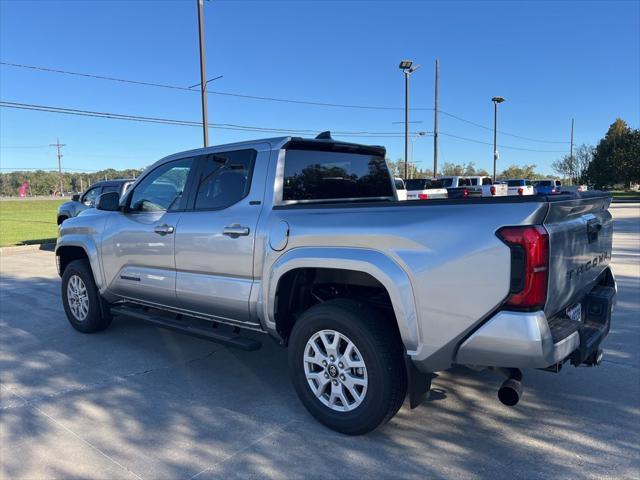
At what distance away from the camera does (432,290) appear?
106 inches

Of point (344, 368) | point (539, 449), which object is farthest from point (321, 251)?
point (539, 449)

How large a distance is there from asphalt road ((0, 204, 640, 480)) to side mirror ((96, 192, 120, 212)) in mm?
1421

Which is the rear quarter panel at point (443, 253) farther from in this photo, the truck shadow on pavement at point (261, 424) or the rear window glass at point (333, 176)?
the rear window glass at point (333, 176)

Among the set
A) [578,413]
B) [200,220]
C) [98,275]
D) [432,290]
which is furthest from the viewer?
[98,275]

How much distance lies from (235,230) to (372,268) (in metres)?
1.23

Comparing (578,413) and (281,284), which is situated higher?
(281,284)

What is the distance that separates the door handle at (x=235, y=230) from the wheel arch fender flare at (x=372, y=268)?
37 cm

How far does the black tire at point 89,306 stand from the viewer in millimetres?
5307

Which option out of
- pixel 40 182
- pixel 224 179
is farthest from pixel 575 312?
pixel 40 182

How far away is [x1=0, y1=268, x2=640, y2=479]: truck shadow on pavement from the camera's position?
9.30 feet

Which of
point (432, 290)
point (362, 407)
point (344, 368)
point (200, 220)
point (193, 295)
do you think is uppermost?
point (200, 220)

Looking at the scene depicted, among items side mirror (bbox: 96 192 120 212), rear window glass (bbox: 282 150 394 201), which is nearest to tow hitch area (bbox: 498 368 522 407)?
rear window glass (bbox: 282 150 394 201)

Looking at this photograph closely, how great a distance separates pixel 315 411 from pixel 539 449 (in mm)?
1398

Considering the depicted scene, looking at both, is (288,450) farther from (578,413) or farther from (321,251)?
(578,413)
